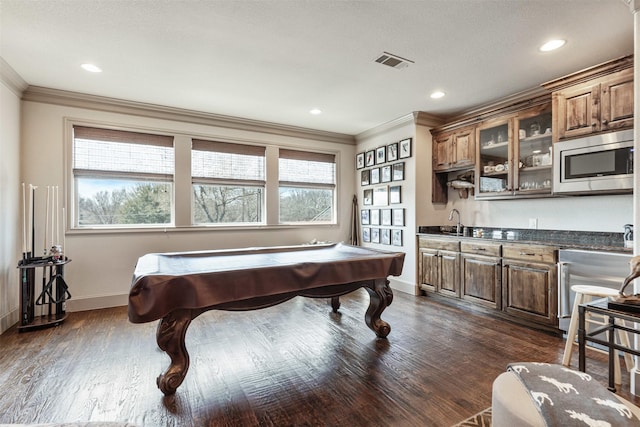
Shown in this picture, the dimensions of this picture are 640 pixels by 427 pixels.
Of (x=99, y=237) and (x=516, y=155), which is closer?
(x=516, y=155)

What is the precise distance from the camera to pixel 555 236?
11.2 feet

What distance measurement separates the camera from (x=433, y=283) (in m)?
4.20

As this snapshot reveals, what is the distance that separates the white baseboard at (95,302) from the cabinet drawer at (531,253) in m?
4.59

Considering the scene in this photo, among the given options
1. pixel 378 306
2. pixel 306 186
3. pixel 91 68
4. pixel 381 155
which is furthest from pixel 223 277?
pixel 381 155

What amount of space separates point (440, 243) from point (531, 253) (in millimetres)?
1152

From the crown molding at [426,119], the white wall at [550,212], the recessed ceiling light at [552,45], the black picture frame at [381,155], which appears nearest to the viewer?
the recessed ceiling light at [552,45]

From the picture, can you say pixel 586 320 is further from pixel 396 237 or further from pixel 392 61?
pixel 396 237

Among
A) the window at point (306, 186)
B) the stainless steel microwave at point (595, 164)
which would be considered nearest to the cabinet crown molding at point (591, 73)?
the stainless steel microwave at point (595, 164)

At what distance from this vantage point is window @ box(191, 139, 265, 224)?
4.49m

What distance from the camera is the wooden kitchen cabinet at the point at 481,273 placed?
3.41 m

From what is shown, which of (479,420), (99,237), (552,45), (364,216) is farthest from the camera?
(364,216)

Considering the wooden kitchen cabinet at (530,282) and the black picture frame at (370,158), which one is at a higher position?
the black picture frame at (370,158)

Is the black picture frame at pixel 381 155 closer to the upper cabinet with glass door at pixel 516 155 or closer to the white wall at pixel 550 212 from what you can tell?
the white wall at pixel 550 212

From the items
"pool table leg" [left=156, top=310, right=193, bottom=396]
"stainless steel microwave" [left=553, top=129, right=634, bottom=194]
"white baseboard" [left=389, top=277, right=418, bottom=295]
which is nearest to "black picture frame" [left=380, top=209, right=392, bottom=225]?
"white baseboard" [left=389, top=277, right=418, bottom=295]
